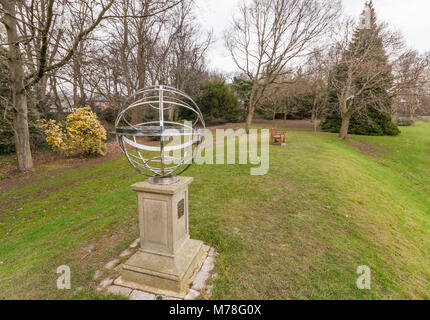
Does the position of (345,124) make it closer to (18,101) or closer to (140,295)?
(140,295)

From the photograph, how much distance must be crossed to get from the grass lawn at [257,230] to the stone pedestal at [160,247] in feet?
1.59

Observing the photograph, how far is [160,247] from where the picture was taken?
9.19 feet

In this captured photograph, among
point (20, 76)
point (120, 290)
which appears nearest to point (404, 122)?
point (120, 290)

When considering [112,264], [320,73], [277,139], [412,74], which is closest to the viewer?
[112,264]

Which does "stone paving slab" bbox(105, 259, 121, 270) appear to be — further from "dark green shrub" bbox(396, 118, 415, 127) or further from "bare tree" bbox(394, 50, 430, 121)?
"dark green shrub" bbox(396, 118, 415, 127)

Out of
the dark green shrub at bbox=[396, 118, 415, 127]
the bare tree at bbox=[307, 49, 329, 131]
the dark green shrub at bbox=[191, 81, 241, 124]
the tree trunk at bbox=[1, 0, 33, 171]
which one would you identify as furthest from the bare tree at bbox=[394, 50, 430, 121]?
the tree trunk at bbox=[1, 0, 33, 171]

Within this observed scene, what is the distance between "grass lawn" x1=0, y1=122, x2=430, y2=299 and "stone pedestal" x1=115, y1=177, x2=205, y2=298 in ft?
1.59

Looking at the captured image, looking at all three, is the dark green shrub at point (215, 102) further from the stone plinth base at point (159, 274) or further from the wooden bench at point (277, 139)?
the stone plinth base at point (159, 274)

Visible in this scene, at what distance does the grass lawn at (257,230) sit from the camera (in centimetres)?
292

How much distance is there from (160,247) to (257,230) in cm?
208

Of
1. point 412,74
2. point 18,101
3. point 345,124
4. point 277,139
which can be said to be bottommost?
point 277,139

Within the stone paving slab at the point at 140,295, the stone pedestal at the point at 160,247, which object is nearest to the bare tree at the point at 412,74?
the stone pedestal at the point at 160,247

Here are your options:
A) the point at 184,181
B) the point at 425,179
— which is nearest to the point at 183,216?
the point at 184,181

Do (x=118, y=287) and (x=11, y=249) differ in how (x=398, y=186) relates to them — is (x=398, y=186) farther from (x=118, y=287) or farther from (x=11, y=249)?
(x=11, y=249)
